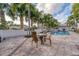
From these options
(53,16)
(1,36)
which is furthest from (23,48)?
(53,16)

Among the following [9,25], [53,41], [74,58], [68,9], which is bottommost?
[74,58]

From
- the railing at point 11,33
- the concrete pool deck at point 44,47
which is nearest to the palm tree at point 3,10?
the railing at point 11,33

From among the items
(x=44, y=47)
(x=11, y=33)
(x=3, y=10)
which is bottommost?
(x=44, y=47)

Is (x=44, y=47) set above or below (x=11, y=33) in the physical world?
below

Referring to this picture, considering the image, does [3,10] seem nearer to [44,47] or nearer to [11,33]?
[11,33]

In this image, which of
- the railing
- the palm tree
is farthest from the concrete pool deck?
the palm tree

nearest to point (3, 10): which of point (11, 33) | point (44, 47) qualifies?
point (11, 33)

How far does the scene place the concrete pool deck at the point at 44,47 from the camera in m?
3.87

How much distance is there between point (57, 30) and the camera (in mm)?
3906

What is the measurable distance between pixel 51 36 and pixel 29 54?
17.2 inches

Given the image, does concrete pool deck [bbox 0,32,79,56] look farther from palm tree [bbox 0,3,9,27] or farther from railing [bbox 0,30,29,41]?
palm tree [bbox 0,3,9,27]

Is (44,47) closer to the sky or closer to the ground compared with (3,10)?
closer to the ground

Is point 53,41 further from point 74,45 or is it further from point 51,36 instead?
point 74,45

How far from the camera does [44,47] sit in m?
3.92
